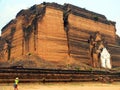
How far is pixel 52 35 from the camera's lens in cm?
3062

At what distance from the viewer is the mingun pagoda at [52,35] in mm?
29469

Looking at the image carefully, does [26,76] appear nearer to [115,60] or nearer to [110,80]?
[110,80]

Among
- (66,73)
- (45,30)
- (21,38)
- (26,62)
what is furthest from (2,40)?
(66,73)

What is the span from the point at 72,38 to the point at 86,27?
13.1 ft

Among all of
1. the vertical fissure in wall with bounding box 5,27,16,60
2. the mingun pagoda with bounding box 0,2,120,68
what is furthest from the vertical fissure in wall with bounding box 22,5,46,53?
the vertical fissure in wall with bounding box 5,27,16,60

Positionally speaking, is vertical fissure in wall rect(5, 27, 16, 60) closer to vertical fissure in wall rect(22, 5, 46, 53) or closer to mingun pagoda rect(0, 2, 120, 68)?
mingun pagoda rect(0, 2, 120, 68)

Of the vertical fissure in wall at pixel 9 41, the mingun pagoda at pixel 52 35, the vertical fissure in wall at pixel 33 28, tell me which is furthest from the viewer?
the vertical fissure in wall at pixel 9 41

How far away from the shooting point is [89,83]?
25.5 metres

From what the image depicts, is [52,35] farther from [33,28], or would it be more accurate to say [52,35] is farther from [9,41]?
[9,41]

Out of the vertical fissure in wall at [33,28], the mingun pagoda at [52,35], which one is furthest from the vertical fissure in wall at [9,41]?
the vertical fissure in wall at [33,28]

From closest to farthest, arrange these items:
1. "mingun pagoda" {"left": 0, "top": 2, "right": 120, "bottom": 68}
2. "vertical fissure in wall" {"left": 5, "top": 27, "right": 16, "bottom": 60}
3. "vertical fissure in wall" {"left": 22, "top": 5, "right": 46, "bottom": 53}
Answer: "mingun pagoda" {"left": 0, "top": 2, "right": 120, "bottom": 68} → "vertical fissure in wall" {"left": 22, "top": 5, "right": 46, "bottom": 53} → "vertical fissure in wall" {"left": 5, "top": 27, "right": 16, "bottom": 60}

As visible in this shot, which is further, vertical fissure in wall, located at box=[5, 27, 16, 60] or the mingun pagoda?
vertical fissure in wall, located at box=[5, 27, 16, 60]

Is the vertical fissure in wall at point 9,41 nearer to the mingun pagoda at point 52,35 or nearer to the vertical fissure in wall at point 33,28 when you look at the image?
the mingun pagoda at point 52,35

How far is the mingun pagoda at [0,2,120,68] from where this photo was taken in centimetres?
2947
